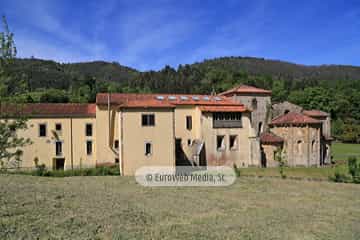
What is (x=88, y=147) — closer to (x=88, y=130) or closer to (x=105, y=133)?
(x=88, y=130)

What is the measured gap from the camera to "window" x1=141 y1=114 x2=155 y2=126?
88.5 feet

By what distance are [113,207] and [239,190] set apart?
957cm

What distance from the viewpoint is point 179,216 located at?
Result: 11.2m

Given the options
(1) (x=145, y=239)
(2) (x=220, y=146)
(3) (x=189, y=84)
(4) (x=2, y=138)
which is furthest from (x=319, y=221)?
(3) (x=189, y=84)

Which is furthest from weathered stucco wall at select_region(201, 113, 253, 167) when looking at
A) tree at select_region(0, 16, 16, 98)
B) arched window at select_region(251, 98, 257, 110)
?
tree at select_region(0, 16, 16, 98)

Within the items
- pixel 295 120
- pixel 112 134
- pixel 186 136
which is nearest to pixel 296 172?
pixel 295 120

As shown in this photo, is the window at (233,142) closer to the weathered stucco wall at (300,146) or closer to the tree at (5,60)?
the weathered stucco wall at (300,146)

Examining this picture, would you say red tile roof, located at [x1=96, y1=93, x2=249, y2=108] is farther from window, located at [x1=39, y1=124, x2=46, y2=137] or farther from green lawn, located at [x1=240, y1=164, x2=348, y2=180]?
green lawn, located at [x1=240, y1=164, x2=348, y2=180]

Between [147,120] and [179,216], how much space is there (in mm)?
16613

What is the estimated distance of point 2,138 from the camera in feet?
33.8

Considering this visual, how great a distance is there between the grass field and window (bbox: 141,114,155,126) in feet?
34.7

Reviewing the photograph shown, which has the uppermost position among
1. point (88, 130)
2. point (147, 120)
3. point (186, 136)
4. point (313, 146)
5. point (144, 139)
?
point (147, 120)

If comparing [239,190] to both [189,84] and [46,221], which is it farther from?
[189,84]

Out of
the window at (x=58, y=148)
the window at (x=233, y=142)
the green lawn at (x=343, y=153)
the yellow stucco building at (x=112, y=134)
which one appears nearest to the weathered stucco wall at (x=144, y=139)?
the yellow stucco building at (x=112, y=134)
